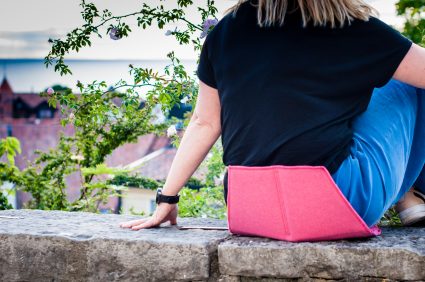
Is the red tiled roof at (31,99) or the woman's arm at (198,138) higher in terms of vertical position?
the woman's arm at (198,138)

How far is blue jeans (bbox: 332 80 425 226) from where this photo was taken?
74.6 inches

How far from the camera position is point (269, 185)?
189cm

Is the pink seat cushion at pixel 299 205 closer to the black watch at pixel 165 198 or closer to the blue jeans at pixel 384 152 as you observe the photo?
the blue jeans at pixel 384 152

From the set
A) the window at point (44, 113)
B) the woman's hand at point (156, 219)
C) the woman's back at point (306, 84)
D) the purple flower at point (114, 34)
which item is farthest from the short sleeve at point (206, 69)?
the window at point (44, 113)

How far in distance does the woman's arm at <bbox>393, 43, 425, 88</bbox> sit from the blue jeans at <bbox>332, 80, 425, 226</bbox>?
0.13 metres

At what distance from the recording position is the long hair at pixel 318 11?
1.86 metres

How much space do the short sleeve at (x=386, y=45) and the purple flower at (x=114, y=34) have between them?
1672mm

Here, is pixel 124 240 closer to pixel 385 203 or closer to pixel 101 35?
pixel 385 203

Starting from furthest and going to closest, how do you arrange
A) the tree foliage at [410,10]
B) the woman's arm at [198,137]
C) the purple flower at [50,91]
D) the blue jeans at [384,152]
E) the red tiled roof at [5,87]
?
the red tiled roof at [5,87] → the tree foliage at [410,10] → the purple flower at [50,91] → the woman's arm at [198,137] → the blue jeans at [384,152]

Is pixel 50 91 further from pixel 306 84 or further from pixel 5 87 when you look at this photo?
pixel 5 87

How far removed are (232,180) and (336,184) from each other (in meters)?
0.33

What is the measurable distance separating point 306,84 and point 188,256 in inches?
25.7

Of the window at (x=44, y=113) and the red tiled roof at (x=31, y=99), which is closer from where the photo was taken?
the window at (x=44, y=113)

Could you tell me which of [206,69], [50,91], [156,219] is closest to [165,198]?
[156,219]
